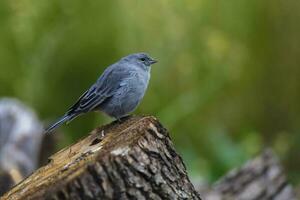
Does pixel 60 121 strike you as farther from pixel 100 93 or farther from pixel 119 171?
pixel 119 171

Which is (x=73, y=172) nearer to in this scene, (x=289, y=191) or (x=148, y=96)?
(x=289, y=191)

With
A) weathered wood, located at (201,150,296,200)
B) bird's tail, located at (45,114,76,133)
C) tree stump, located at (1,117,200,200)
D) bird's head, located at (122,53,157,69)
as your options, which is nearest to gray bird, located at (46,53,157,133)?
bird's tail, located at (45,114,76,133)

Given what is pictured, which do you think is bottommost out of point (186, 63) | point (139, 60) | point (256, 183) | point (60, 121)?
point (256, 183)

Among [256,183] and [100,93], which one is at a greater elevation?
[100,93]

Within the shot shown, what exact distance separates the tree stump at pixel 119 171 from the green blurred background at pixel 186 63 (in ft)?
11.0

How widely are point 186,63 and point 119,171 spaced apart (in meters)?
4.12

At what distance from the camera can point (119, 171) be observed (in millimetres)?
2643

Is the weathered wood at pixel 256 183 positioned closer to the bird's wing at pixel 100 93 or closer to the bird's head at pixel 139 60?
the bird's head at pixel 139 60

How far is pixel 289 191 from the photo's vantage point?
439 centimetres

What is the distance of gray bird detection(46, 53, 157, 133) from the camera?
334 centimetres

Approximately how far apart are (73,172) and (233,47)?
4.37 m

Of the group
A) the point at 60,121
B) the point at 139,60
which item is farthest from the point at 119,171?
the point at 139,60

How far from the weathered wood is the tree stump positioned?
1.41 meters

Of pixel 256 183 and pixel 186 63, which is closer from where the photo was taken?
pixel 256 183
